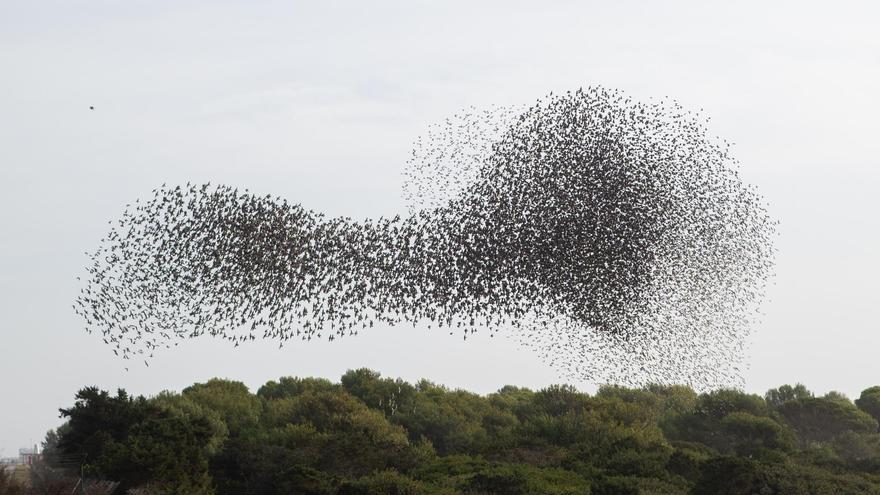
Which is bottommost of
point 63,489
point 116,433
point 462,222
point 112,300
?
point 63,489

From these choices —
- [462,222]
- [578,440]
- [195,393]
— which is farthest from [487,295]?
[195,393]

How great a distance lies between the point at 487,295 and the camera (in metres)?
58.1

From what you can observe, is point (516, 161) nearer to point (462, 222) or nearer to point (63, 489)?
point (462, 222)

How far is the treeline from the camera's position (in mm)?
47219

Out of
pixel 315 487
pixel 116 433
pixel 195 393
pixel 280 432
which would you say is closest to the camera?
pixel 315 487

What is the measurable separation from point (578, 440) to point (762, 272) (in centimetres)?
1555

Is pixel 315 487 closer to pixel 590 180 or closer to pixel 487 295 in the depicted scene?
pixel 487 295

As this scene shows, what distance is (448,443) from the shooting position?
7731cm

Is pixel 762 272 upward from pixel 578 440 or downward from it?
upward

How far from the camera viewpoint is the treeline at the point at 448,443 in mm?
47219

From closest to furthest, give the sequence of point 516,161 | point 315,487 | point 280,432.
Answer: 1. point 315,487
2. point 516,161
3. point 280,432

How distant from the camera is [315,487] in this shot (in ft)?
157

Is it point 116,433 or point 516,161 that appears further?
point 516,161

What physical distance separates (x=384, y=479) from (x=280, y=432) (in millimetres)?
17151
